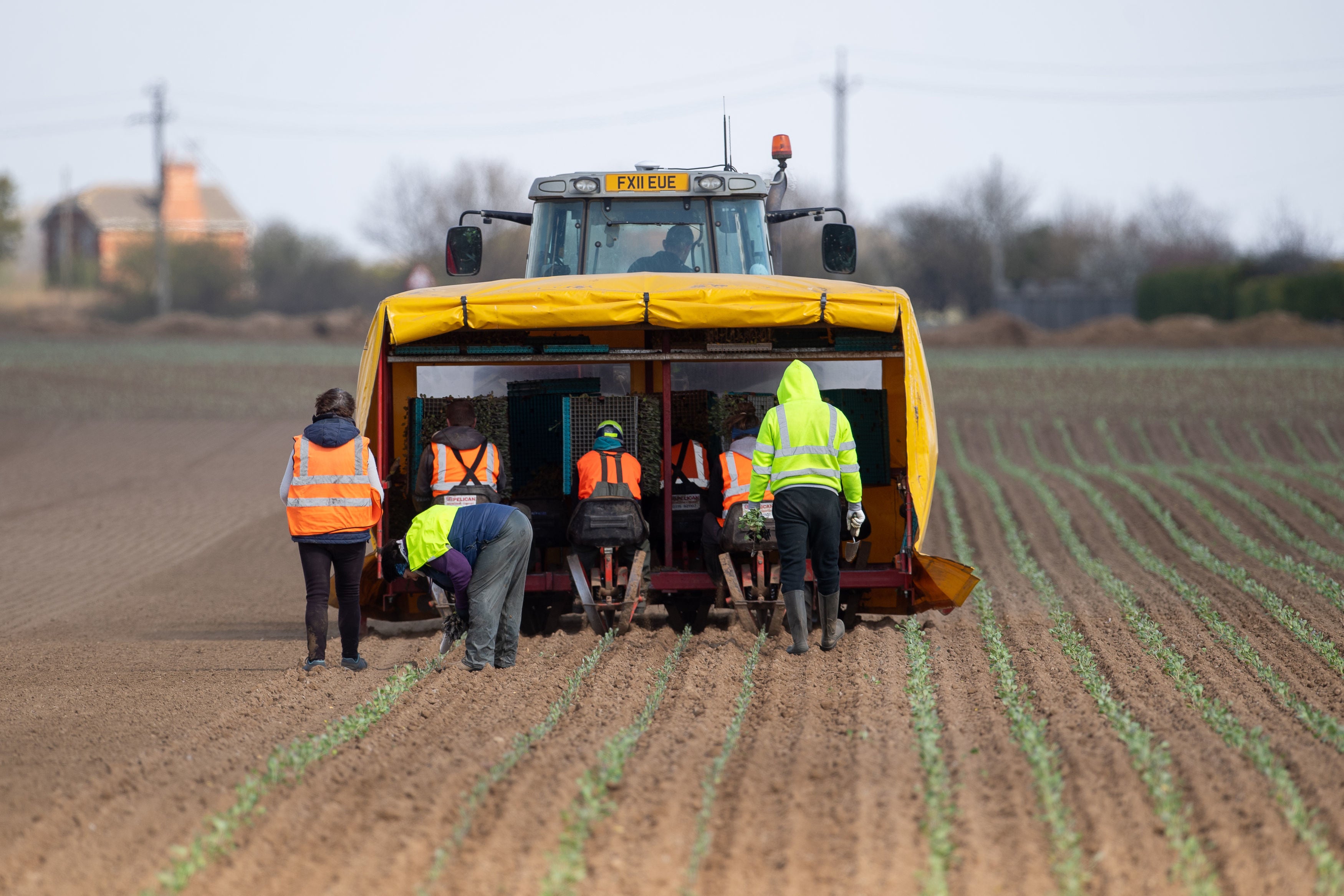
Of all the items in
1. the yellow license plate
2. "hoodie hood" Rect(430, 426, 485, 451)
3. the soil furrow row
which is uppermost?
the yellow license plate

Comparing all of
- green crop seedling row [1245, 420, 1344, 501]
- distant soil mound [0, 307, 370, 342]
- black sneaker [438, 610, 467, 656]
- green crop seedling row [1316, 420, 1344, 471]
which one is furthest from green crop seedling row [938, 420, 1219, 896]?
distant soil mound [0, 307, 370, 342]

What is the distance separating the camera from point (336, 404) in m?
8.26

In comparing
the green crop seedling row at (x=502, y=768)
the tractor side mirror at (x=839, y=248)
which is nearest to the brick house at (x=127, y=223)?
the tractor side mirror at (x=839, y=248)

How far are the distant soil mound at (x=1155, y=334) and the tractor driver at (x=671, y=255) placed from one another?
3073 centimetres

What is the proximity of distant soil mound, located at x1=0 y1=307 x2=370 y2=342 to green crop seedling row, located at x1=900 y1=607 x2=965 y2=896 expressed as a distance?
129 ft

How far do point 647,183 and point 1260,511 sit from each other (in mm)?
9600

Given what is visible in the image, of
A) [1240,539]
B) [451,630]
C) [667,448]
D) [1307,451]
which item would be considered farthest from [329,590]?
[1307,451]

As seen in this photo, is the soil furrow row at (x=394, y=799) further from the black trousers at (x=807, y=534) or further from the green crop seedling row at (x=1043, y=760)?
the green crop seedling row at (x=1043, y=760)

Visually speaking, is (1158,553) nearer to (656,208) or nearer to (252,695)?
(656,208)

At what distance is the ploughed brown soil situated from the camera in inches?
189

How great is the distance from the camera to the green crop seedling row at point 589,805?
4.61 meters

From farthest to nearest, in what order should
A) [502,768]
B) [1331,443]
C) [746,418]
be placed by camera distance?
[1331,443] → [746,418] → [502,768]

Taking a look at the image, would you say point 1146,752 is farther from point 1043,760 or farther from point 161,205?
point 161,205

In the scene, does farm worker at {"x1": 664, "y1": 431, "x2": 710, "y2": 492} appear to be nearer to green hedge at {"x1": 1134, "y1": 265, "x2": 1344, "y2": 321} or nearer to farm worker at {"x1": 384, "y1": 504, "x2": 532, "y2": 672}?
farm worker at {"x1": 384, "y1": 504, "x2": 532, "y2": 672}
